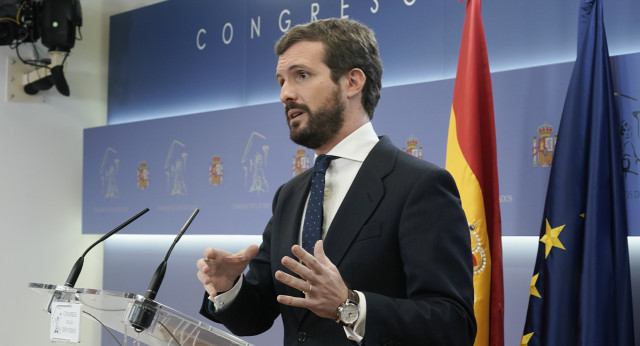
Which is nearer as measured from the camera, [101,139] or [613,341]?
[613,341]

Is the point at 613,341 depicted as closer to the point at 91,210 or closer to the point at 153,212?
the point at 153,212

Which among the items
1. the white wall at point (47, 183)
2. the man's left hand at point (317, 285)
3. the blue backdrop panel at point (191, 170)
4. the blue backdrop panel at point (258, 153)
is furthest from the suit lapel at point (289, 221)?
the white wall at point (47, 183)

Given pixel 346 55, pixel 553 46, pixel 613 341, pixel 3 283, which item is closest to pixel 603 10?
pixel 553 46

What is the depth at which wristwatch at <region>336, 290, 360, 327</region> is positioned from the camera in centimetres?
159

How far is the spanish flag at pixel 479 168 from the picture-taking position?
326 cm

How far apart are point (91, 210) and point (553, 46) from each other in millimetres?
3657

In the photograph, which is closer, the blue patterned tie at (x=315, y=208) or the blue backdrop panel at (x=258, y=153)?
the blue patterned tie at (x=315, y=208)

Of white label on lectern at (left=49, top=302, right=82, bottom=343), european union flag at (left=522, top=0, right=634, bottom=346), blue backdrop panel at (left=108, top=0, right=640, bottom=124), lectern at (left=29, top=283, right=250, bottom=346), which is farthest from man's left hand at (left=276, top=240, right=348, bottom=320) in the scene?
blue backdrop panel at (left=108, top=0, right=640, bottom=124)

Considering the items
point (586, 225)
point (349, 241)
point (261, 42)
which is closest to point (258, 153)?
point (261, 42)

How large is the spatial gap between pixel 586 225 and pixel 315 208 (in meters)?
1.50

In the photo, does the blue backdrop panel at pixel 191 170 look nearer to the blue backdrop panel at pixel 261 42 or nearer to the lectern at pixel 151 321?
the blue backdrop panel at pixel 261 42

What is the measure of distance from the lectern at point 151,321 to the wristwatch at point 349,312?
26cm

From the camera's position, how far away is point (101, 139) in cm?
577

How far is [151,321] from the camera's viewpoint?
193 centimetres
